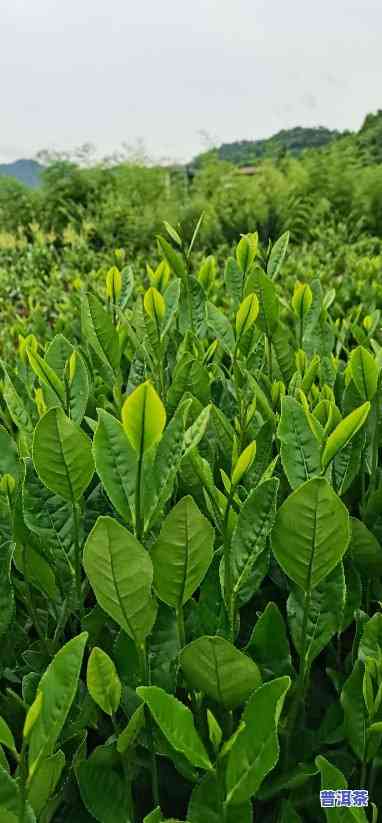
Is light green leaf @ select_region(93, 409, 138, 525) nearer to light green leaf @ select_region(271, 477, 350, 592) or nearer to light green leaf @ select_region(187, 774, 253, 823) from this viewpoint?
light green leaf @ select_region(271, 477, 350, 592)

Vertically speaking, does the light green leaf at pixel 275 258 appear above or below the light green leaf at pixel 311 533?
above

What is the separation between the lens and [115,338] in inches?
60.2

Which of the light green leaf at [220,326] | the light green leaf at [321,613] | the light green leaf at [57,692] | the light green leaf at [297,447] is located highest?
the light green leaf at [220,326]

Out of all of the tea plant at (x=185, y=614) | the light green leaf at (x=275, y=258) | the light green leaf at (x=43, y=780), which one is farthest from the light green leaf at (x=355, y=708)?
the light green leaf at (x=275, y=258)

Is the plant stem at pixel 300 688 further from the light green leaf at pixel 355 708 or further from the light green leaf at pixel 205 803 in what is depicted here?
the light green leaf at pixel 205 803

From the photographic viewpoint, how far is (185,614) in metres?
1.14

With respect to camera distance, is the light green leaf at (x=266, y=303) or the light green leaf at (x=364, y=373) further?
the light green leaf at (x=266, y=303)

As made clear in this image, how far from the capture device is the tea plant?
88 cm

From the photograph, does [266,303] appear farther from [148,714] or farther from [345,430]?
[148,714]

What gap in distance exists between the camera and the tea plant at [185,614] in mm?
877

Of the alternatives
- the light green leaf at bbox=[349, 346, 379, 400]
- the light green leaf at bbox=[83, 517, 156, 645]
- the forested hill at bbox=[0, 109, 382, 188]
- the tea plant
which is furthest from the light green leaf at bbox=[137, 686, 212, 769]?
the forested hill at bbox=[0, 109, 382, 188]

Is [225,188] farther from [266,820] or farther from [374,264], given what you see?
[266,820]

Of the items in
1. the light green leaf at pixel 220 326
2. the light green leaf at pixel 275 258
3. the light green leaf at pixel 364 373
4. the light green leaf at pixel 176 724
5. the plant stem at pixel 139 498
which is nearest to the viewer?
the light green leaf at pixel 176 724

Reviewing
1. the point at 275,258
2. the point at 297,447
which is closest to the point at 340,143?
the point at 275,258
